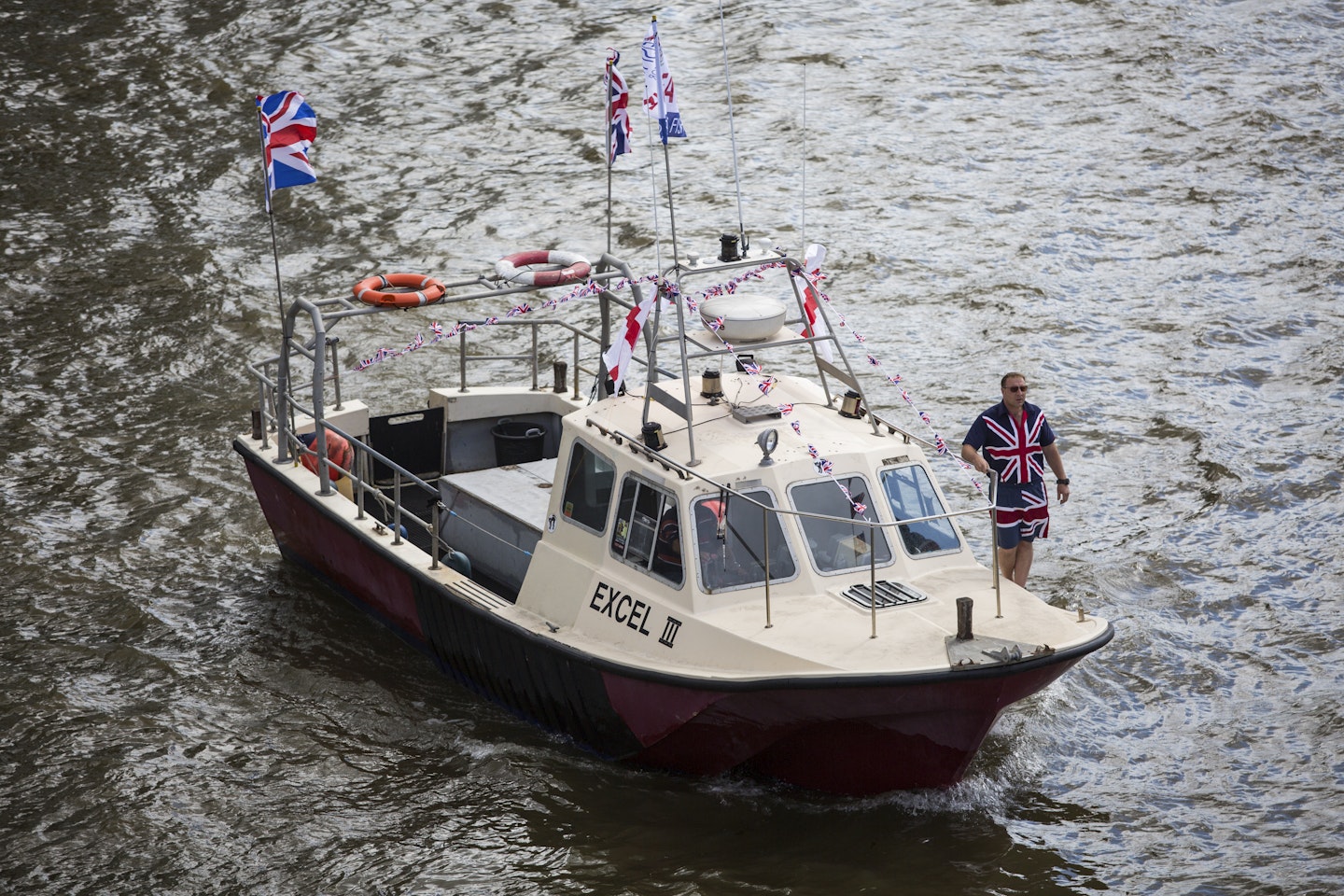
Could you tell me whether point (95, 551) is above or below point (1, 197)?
below

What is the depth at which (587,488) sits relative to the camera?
9.39 m

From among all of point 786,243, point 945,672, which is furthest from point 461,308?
point 945,672

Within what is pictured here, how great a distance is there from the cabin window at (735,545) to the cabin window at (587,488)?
76 centimetres

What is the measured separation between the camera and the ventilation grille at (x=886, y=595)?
28.1 feet

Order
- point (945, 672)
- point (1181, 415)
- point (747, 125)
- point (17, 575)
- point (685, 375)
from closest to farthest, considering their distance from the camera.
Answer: point (945, 672), point (685, 375), point (17, 575), point (1181, 415), point (747, 125)

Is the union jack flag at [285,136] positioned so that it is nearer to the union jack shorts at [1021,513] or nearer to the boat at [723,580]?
the boat at [723,580]

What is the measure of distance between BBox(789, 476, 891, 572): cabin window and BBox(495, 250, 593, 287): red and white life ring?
2.50 metres

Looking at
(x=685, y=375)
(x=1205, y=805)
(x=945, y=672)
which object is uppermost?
→ (x=685, y=375)

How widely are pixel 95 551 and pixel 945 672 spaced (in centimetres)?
780

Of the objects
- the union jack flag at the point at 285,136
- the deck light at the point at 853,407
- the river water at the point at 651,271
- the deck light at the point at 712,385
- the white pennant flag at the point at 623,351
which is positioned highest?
the union jack flag at the point at 285,136

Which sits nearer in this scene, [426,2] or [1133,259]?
[1133,259]

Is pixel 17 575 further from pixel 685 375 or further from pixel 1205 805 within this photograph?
pixel 1205 805

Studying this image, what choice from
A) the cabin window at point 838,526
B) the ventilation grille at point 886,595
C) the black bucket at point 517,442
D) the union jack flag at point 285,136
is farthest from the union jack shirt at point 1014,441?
the union jack flag at point 285,136

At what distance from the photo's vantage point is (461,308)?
1777cm
